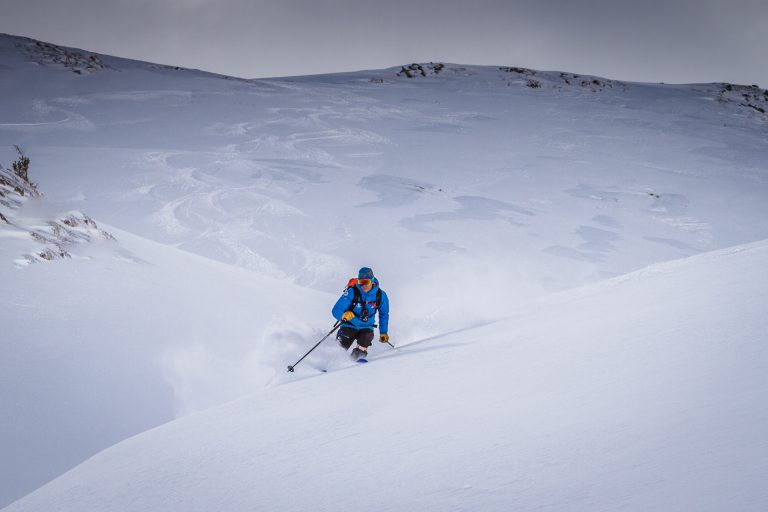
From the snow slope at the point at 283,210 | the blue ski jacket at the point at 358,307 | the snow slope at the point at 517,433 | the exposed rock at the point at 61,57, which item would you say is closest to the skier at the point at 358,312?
the blue ski jacket at the point at 358,307

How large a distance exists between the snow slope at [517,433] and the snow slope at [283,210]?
80 cm

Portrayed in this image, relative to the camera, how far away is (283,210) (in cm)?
1253

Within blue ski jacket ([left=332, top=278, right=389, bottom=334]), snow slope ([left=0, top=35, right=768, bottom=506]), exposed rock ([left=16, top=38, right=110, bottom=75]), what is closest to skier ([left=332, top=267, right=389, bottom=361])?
blue ski jacket ([left=332, top=278, right=389, bottom=334])

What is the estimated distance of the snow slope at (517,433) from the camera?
5.15 ft

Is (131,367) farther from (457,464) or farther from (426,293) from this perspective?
(426,293)

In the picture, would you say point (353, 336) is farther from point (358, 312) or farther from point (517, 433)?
point (517, 433)

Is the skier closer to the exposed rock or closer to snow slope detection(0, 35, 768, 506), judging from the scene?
snow slope detection(0, 35, 768, 506)

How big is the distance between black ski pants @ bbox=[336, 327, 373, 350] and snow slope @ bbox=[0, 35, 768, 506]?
0.27 meters

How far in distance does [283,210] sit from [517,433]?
10958 millimetres

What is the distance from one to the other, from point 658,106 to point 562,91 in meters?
5.05

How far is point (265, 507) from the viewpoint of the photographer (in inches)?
81.7

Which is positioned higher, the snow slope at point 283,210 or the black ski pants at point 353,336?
the snow slope at point 283,210

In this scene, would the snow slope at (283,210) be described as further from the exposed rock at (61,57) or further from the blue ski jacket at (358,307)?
the blue ski jacket at (358,307)

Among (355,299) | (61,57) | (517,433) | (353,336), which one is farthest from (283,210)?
(61,57)
